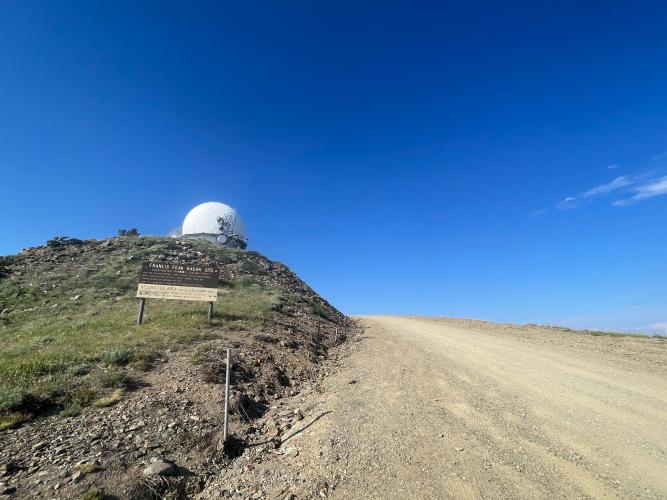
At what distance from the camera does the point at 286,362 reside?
13688 millimetres

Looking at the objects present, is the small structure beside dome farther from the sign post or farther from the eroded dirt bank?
the eroded dirt bank

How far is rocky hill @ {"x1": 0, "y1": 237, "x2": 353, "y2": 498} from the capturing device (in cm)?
632

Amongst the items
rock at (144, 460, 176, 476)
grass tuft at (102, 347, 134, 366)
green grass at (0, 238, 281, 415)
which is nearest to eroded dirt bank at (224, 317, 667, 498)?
rock at (144, 460, 176, 476)

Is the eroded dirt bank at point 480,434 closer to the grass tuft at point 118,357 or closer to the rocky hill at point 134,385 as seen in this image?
the rocky hill at point 134,385

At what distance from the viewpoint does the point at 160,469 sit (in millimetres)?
6371

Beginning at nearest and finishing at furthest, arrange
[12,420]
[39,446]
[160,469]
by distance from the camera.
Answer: [160,469]
[39,446]
[12,420]

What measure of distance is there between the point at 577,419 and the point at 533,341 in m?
12.9

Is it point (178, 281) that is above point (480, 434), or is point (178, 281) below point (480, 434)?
above

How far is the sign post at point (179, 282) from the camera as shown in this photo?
60.0ft

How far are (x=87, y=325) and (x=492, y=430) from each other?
16.9 m

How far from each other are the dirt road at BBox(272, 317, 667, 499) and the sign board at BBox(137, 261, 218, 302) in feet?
29.2

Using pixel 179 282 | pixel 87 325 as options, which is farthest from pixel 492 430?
pixel 87 325

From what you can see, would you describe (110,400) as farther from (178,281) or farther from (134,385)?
(178,281)

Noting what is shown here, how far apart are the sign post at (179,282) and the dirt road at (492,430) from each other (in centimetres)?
889
